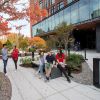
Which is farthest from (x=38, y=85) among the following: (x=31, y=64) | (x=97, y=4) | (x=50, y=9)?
(x=50, y=9)

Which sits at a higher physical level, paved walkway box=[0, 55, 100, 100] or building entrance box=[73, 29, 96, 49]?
building entrance box=[73, 29, 96, 49]

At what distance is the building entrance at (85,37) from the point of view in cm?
4306

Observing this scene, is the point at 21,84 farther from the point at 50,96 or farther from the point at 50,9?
the point at 50,9


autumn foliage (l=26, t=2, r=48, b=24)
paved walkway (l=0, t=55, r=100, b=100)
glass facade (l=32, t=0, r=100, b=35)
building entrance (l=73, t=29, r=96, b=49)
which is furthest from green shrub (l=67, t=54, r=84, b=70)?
building entrance (l=73, t=29, r=96, b=49)

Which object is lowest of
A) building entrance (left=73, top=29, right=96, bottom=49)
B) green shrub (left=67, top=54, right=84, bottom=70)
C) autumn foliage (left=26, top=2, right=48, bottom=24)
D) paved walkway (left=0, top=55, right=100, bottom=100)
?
Answer: paved walkway (left=0, top=55, right=100, bottom=100)

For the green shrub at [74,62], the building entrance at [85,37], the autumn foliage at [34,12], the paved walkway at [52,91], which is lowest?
the paved walkway at [52,91]

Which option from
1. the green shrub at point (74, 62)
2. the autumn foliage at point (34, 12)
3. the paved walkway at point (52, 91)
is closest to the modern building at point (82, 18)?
the green shrub at point (74, 62)

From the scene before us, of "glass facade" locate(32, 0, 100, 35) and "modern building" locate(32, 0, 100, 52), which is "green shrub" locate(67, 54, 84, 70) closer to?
"modern building" locate(32, 0, 100, 52)

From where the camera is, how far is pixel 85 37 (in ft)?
149

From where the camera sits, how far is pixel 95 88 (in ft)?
32.3

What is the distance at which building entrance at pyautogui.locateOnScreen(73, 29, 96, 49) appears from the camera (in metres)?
43.1

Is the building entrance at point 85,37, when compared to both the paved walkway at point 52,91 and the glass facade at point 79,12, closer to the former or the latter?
the glass facade at point 79,12

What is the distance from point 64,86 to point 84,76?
2624 millimetres

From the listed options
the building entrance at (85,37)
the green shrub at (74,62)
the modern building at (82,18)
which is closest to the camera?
the green shrub at (74,62)
